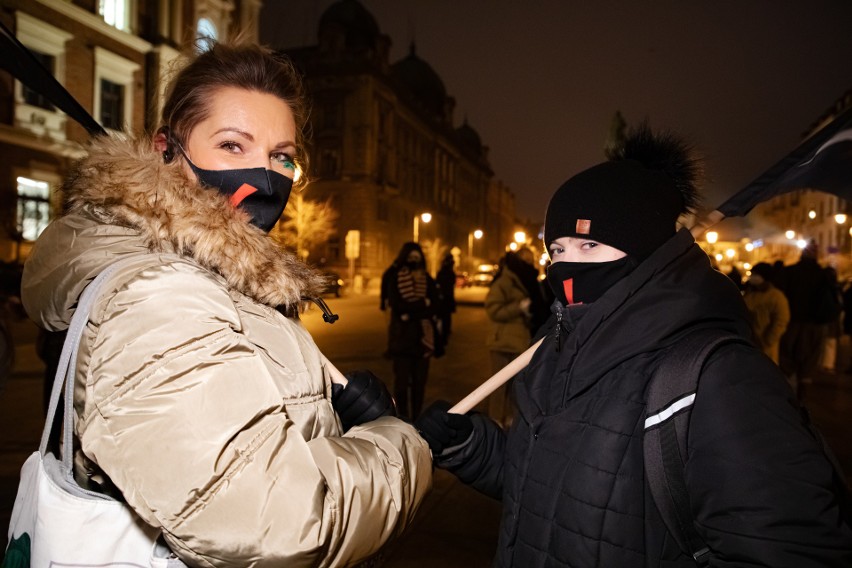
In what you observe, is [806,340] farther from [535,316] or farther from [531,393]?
[531,393]

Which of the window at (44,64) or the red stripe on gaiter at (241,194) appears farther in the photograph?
the window at (44,64)

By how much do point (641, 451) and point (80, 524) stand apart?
4.29 ft

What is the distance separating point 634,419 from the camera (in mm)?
1469

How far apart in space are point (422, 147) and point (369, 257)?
64.2ft

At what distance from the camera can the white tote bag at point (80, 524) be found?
1.14 metres

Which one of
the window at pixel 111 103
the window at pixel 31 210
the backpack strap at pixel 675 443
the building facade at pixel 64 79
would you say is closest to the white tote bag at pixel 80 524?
the backpack strap at pixel 675 443

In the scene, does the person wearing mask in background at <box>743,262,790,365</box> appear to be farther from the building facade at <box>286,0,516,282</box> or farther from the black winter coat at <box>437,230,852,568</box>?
the building facade at <box>286,0,516,282</box>

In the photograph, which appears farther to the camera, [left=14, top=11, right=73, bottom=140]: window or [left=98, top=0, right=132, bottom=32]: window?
[left=98, top=0, right=132, bottom=32]: window

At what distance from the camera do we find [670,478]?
53.1 inches

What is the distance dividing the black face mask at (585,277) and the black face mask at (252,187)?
3.09ft

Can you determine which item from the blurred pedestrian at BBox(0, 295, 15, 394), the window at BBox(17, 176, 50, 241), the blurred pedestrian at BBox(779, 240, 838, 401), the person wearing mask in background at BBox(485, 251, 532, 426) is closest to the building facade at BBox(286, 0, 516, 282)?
the window at BBox(17, 176, 50, 241)

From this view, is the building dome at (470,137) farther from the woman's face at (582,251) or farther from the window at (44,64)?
the woman's face at (582,251)

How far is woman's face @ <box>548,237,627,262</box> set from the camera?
1.78 m

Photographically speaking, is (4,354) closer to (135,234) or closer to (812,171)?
(135,234)
